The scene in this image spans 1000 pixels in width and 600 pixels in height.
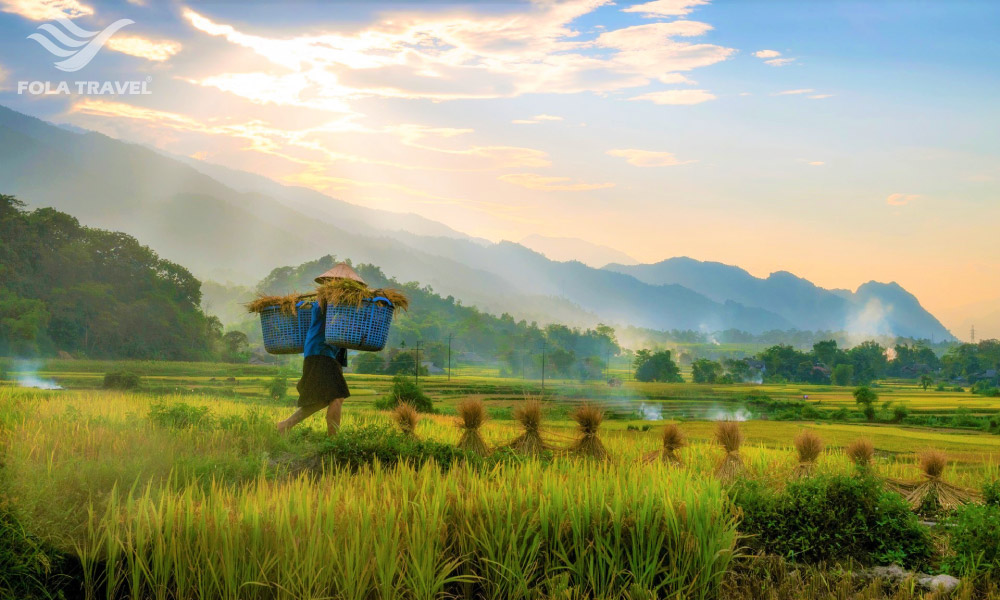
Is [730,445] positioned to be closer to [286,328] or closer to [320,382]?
[320,382]

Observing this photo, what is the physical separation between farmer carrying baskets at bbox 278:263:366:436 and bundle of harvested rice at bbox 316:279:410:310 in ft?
0.66

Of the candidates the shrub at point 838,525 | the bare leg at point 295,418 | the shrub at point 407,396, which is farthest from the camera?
the shrub at point 407,396

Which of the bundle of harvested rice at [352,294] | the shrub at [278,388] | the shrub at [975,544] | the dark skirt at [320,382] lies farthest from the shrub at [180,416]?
the shrub at [278,388]

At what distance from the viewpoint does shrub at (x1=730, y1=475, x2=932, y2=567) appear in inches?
282

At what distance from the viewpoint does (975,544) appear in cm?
660

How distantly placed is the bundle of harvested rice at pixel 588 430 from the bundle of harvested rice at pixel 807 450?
242cm

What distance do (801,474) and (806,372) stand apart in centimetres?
3940

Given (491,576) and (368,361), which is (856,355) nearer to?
(368,361)

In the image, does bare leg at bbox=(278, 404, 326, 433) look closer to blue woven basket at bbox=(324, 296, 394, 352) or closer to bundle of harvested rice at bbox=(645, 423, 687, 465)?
blue woven basket at bbox=(324, 296, 394, 352)

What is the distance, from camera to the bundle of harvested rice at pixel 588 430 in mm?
9938

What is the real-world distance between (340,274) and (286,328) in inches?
56.0

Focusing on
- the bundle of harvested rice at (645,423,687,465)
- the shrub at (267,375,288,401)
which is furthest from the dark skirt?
the shrub at (267,375,288,401)

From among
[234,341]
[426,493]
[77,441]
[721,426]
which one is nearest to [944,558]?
[721,426]

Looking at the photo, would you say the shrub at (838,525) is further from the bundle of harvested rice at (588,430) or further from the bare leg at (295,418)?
the bare leg at (295,418)
